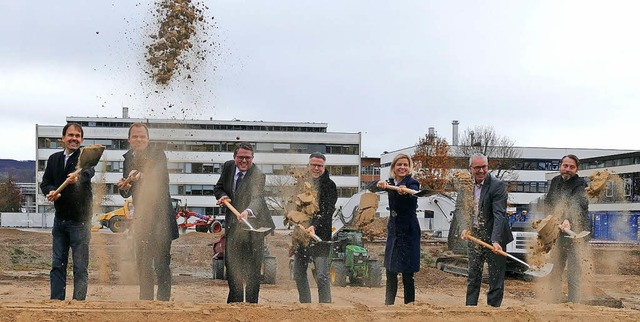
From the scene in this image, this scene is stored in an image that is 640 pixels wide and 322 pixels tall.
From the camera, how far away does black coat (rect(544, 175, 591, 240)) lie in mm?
9688

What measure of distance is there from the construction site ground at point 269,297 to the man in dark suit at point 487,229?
0.38 m

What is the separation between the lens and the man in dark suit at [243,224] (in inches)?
335

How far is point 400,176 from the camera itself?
28.7 ft

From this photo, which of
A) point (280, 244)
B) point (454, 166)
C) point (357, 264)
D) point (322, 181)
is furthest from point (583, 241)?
point (454, 166)

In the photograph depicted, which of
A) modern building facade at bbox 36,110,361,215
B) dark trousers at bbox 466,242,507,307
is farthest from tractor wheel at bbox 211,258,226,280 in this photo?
modern building facade at bbox 36,110,361,215

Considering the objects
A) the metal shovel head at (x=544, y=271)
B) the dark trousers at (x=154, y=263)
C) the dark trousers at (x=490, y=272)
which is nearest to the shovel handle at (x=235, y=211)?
the dark trousers at (x=154, y=263)

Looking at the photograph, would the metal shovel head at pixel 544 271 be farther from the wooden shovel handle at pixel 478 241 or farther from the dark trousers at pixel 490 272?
the wooden shovel handle at pixel 478 241

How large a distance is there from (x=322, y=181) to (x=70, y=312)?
327 cm

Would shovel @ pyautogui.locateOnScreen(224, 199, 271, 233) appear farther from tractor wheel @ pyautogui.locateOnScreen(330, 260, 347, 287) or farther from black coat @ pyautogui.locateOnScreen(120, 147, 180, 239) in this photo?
tractor wheel @ pyautogui.locateOnScreen(330, 260, 347, 287)

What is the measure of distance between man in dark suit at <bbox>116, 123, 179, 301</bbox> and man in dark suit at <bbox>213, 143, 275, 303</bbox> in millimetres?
627

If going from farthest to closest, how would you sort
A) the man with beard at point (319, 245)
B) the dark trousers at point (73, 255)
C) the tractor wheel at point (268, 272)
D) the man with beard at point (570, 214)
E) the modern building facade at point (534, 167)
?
the modern building facade at point (534, 167)
the tractor wheel at point (268, 272)
the man with beard at point (570, 214)
the man with beard at point (319, 245)
the dark trousers at point (73, 255)

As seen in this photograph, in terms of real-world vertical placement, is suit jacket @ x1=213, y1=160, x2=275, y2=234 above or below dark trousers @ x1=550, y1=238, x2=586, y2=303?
above

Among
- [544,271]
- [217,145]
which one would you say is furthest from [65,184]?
[217,145]

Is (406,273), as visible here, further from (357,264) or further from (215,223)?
(215,223)
